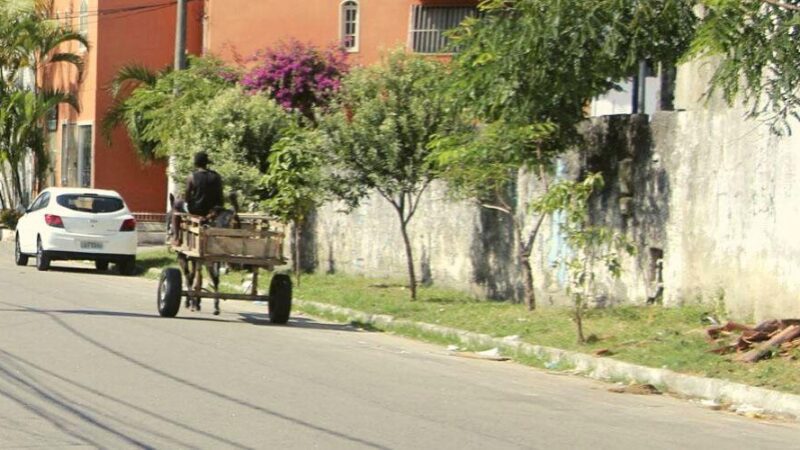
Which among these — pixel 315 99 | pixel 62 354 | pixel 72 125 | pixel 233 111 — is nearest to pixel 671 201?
pixel 62 354

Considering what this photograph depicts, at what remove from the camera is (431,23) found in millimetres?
37531

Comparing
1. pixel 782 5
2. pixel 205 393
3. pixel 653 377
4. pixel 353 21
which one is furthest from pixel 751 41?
pixel 353 21

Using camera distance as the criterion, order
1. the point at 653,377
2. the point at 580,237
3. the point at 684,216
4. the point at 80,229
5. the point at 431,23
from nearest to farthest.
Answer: the point at 653,377 < the point at 580,237 < the point at 684,216 < the point at 80,229 < the point at 431,23

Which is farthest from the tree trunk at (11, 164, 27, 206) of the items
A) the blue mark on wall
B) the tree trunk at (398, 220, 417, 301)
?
the blue mark on wall

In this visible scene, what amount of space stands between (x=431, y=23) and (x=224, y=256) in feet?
69.0

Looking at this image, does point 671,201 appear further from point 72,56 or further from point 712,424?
point 72,56

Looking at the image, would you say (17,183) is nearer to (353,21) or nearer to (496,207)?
(353,21)

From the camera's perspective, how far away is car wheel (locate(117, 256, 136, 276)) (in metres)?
28.6

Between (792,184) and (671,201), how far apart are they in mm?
2283

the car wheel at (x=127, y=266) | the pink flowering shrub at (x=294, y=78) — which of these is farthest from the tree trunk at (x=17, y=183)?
the car wheel at (x=127, y=266)

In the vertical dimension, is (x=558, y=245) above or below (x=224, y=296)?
above

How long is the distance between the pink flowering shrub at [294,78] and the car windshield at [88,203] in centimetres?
606

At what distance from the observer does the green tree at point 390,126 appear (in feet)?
68.8

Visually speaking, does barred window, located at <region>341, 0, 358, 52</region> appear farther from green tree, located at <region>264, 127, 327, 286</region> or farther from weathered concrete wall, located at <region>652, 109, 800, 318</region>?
weathered concrete wall, located at <region>652, 109, 800, 318</region>
